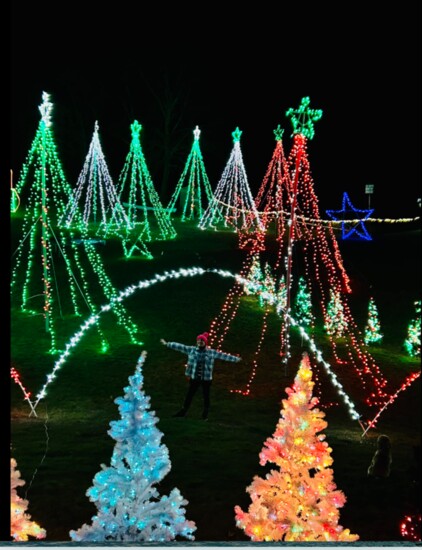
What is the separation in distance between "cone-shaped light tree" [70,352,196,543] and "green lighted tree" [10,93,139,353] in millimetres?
5000

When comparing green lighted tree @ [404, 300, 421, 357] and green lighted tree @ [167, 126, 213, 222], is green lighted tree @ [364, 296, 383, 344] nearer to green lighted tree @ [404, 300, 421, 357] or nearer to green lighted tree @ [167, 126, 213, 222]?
green lighted tree @ [404, 300, 421, 357]

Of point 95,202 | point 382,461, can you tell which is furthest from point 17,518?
point 95,202

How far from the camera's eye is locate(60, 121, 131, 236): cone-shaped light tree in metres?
12.3

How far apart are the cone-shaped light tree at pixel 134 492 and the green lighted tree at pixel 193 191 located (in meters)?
9.73

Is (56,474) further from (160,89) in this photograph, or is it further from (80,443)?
(160,89)

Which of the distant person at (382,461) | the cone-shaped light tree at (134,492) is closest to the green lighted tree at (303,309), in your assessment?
the distant person at (382,461)

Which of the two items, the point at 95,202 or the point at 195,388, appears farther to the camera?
the point at 95,202

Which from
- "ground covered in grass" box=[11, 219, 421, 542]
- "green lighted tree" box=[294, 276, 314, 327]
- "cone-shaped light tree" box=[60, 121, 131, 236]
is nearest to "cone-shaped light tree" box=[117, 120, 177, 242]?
"cone-shaped light tree" box=[60, 121, 131, 236]

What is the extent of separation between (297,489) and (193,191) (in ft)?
34.7

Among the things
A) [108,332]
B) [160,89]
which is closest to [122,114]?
[160,89]

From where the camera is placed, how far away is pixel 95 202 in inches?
498

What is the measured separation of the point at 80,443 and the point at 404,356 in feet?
19.8

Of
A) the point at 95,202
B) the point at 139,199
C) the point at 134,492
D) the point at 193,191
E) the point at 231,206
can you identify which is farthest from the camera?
the point at 139,199

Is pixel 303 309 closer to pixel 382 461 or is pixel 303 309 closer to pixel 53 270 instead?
pixel 53 270
